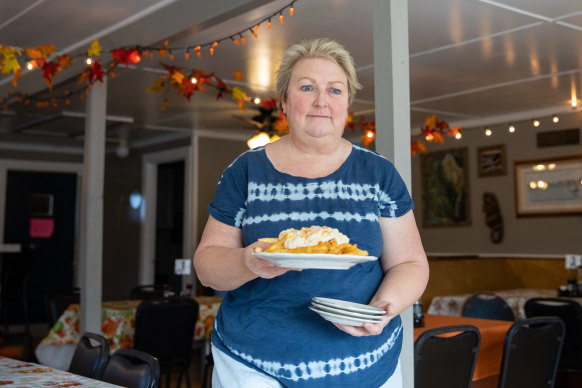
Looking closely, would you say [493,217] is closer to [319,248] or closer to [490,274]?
[490,274]

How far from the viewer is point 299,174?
5.47 ft

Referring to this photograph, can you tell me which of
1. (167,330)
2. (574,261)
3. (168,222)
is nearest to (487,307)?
(574,261)

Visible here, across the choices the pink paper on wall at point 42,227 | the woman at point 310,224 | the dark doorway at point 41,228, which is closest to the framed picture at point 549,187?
the woman at point 310,224

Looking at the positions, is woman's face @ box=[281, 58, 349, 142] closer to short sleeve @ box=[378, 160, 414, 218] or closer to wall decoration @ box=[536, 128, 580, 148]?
short sleeve @ box=[378, 160, 414, 218]

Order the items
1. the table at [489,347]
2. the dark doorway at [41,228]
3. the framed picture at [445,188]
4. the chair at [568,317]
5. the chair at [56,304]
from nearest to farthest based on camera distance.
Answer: the table at [489,347], the chair at [568,317], the chair at [56,304], the framed picture at [445,188], the dark doorway at [41,228]

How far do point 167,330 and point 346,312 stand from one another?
3.50m

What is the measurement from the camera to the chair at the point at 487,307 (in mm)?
4961

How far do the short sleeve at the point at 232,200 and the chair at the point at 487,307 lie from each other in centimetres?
378

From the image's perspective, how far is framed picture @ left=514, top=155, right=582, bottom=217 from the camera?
7.33 metres

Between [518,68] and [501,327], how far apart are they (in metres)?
2.88

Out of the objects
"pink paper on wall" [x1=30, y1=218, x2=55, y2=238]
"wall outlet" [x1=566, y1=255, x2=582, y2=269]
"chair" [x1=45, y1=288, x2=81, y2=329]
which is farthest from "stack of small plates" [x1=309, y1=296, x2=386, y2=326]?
"pink paper on wall" [x1=30, y1=218, x2=55, y2=238]

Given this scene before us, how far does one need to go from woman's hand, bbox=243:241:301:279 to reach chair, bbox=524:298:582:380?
12.7ft

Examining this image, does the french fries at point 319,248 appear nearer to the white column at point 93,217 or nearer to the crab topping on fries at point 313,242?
the crab topping on fries at point 313,242

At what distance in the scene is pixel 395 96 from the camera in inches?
98.4
